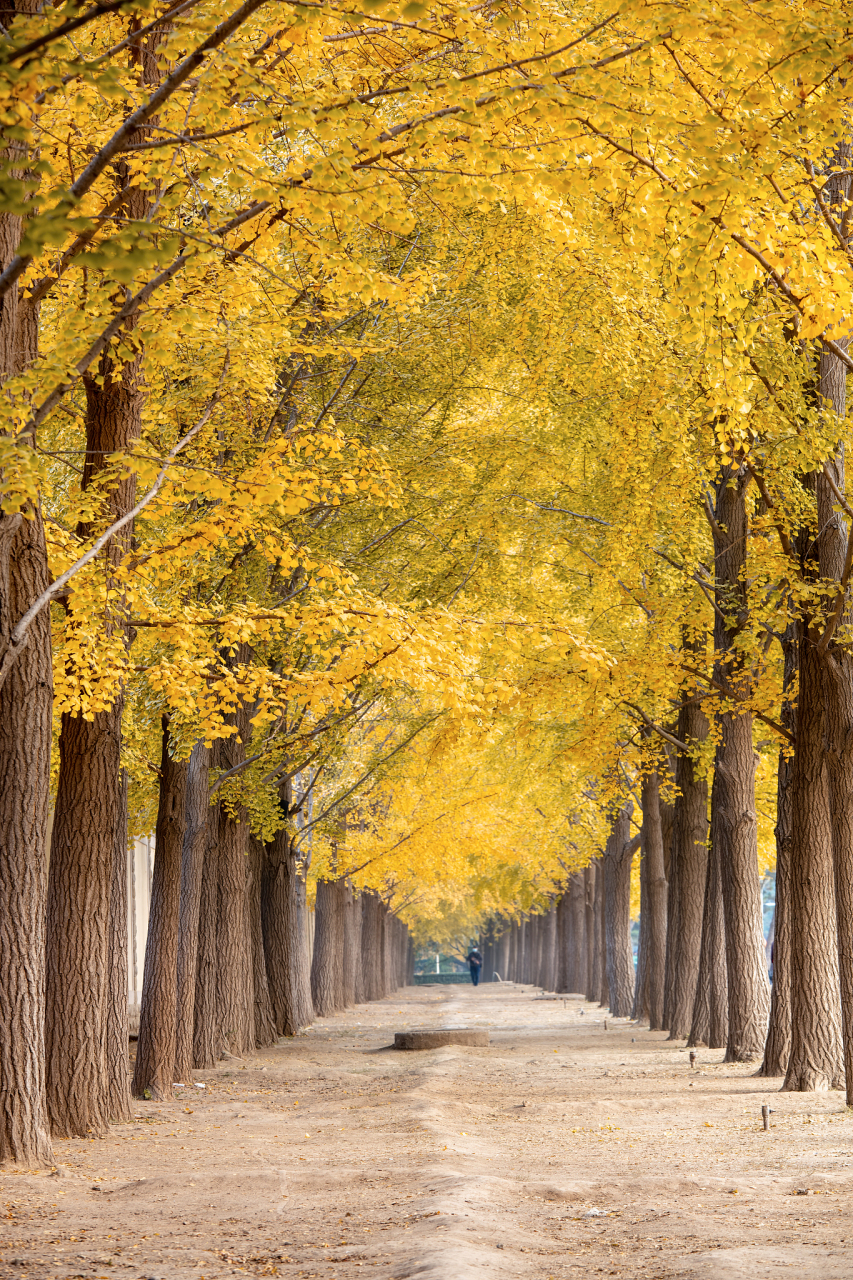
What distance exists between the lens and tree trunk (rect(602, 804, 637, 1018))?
27.1m

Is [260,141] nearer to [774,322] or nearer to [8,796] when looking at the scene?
[8,796]

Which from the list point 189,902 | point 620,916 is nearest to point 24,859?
point 189,902

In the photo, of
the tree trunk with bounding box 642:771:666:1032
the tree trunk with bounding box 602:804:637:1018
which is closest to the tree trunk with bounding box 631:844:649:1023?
the tree trunk with bounding box 642:771:666:1032

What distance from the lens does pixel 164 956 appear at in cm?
1323

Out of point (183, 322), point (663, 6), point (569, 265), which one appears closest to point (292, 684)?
point (183, 322)

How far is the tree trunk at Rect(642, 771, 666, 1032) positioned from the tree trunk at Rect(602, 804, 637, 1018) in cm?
402

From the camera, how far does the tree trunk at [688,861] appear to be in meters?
18.8

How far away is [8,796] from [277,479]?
8.93 feet

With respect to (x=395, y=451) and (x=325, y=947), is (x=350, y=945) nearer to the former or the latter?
(x=325, y=947)

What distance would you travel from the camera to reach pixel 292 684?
32.5 ft

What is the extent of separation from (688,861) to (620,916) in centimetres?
844

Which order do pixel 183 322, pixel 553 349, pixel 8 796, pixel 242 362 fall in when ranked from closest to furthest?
pixel 183 322
pixel 8 796
pixel 242 362
pixel 553 349

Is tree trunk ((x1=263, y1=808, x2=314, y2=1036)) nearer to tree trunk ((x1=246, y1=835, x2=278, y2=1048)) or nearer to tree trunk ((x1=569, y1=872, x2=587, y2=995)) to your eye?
tree trunk ((x1=246, y1=835, x2=278, y2=1048))

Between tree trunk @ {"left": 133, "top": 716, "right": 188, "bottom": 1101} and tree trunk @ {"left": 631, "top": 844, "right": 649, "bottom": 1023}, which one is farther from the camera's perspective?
tree trunk @ {"left": 631, "top": 844, "right": 649, "bottom": 1023}
